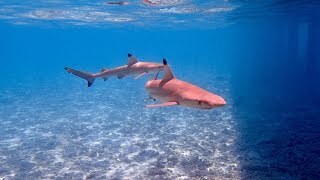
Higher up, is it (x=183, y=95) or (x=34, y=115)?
(x=183, y=95)

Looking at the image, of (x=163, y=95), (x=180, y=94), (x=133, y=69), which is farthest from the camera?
(x=133, y=69)

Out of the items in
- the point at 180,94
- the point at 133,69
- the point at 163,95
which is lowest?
the point at 133,69

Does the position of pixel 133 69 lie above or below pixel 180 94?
below

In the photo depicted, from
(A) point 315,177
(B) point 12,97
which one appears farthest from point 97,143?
(B) point 12,97

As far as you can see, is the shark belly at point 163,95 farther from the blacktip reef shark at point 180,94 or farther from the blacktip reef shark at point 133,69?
the blacktip reef shark at point 133,69

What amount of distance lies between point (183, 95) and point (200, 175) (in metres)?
7.14

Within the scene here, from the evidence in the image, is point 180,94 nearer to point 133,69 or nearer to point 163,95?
point 163,95

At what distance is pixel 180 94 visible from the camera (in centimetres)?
507

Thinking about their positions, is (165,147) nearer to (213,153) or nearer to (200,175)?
(213,153)

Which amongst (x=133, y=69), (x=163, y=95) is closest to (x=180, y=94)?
(x=163, y=95)

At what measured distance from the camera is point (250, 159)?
1230 centimetres

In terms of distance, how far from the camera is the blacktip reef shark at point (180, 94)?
4.37 meters

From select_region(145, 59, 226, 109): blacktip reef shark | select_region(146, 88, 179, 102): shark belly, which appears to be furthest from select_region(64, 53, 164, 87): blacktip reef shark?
select_region(145, 59, 226, 109): blacktip reef shark

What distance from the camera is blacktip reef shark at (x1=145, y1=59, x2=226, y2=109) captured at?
4371 millimetres
